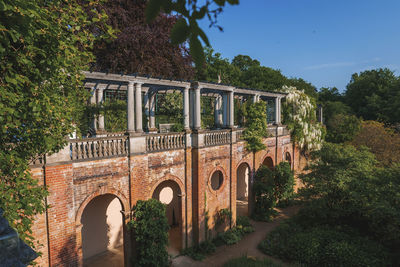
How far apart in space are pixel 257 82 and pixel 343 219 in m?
27.1

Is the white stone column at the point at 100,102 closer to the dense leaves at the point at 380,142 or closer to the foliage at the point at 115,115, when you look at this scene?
the foliage at the point at 115,115

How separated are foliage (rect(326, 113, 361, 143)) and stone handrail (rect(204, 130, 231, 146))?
62.0 ft

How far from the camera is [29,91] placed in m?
4.55

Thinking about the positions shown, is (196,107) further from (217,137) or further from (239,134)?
(239,134)

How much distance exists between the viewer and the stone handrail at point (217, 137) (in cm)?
1259

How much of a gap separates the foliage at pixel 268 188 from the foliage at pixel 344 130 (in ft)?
43.9

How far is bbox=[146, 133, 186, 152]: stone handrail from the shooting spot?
10.3m

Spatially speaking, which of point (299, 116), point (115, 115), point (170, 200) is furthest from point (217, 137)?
point (299, 116)

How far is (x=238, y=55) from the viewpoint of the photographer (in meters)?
46.8

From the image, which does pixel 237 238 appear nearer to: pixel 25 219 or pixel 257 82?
pixel 25 219

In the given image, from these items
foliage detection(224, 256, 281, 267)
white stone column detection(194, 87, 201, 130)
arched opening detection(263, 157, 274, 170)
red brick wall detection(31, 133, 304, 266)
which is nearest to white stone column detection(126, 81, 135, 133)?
red brick wall detection(31, 133, 304, 266)

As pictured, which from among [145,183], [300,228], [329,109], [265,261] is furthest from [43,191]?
[329,109]

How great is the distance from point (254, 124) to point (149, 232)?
28.9 feet

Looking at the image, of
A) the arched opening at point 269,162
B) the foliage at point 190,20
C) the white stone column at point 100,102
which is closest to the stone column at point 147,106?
the white stone column at point 100,102
